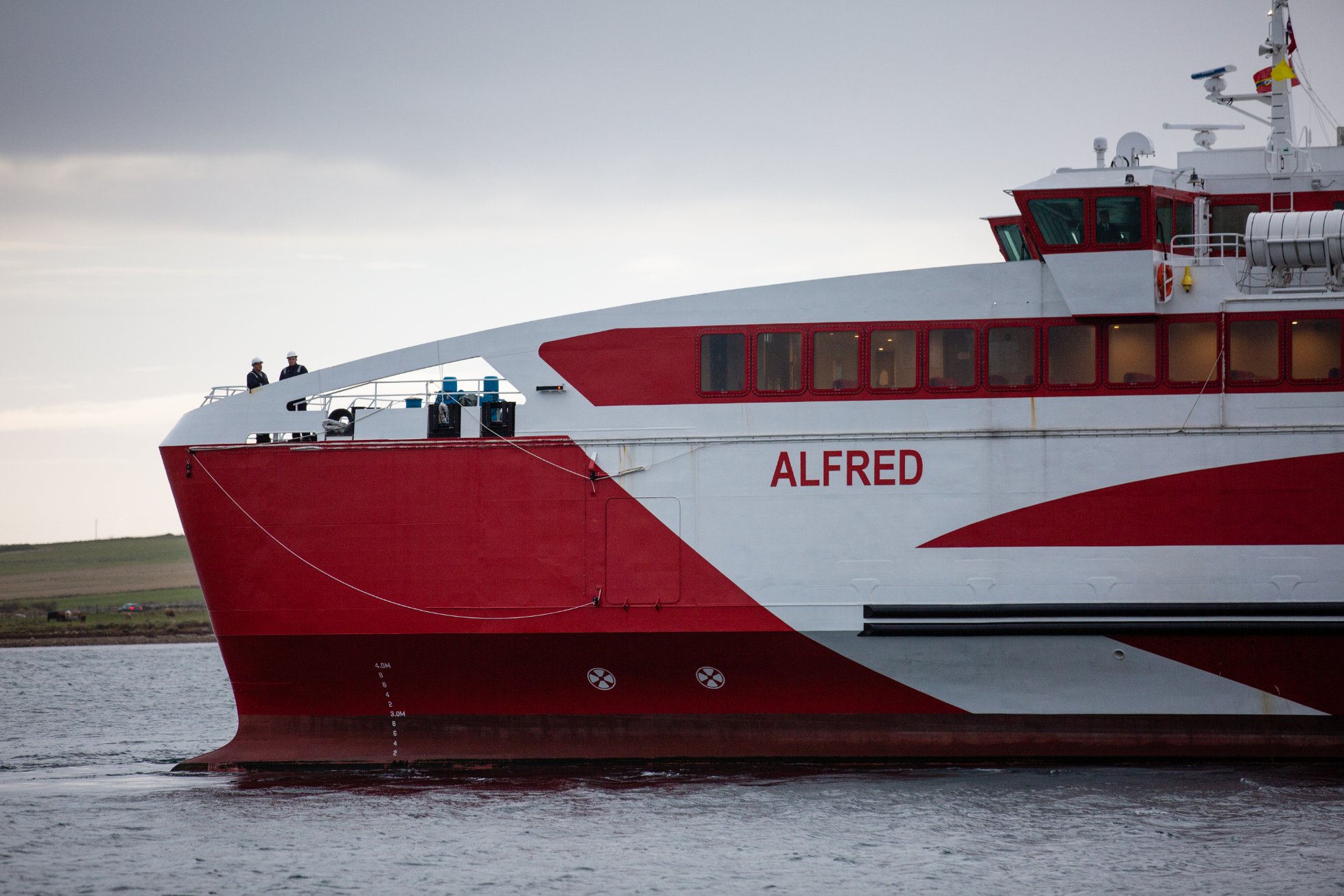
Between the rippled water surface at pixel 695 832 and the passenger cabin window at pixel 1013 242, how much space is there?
7266 mm

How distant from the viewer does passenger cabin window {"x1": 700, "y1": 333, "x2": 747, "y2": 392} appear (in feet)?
55.9

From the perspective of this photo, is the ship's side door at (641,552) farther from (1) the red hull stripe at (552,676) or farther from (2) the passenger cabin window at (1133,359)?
(2) the passenger cabin window at (1133,359)

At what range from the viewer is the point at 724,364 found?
1708cm

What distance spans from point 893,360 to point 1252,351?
14.8 ft

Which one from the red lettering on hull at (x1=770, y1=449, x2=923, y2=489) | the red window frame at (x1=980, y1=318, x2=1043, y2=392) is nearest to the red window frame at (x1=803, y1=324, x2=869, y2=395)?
the red lettering on hull at (x1=770, y1=449, x2=923, y2=489)

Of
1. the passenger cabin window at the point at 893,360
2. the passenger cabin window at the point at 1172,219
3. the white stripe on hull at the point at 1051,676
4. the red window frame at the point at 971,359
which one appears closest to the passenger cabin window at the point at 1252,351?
the passenger cabin window at the point at 1172,219

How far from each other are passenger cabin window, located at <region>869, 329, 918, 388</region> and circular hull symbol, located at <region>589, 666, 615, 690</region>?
17.0 feet

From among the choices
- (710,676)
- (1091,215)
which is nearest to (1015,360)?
(1091,215)

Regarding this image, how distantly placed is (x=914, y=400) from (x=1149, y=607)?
12.8 feet

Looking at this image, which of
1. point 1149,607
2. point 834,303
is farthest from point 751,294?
point 1149,607

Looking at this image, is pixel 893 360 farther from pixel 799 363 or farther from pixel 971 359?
pixel 799 363

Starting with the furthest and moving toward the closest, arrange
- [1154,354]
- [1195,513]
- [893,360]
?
[893,360] → [1154,354] → [1195,513]

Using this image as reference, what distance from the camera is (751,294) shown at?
56.1 feet

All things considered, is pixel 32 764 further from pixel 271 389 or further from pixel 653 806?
pixel 653 806
